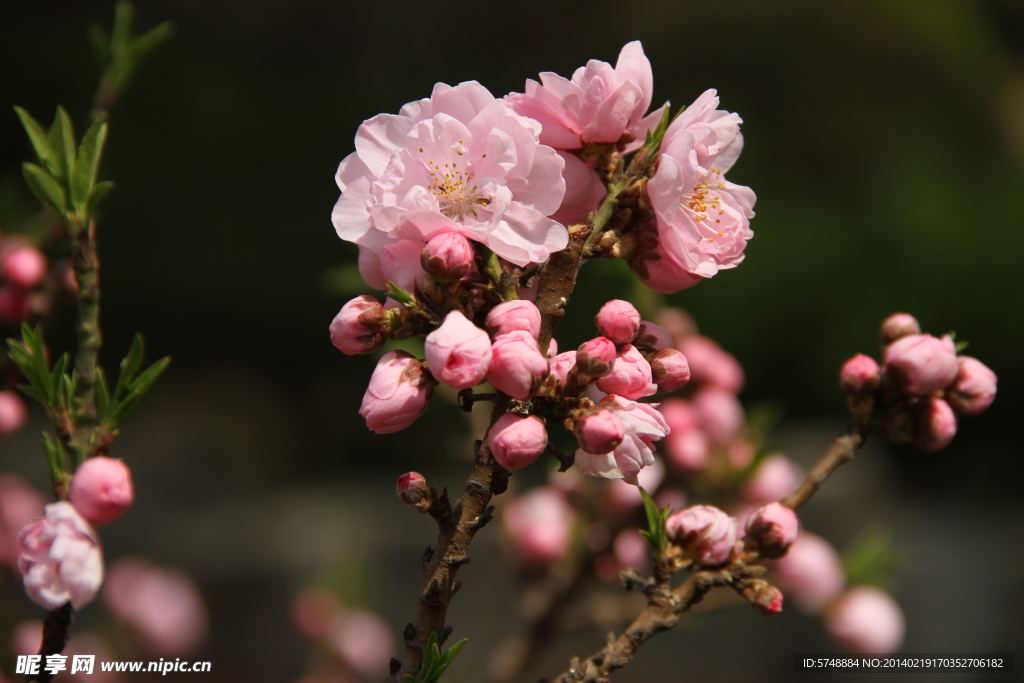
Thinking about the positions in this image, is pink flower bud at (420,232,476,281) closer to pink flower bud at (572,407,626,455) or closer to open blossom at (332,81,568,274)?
open blossom at (332,81,568,274)

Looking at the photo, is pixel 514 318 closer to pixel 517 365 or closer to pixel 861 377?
pixel 517 365

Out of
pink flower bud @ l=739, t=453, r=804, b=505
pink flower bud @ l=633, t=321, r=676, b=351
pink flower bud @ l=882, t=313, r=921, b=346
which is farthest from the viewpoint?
pink flower bud @ l=739, t=453, r=804, b=505

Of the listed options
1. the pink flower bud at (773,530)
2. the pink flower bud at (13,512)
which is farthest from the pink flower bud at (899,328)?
the pink flower bud at (13,512)

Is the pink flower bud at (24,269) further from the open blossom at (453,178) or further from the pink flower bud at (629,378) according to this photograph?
the pink flower bud at (629,378)

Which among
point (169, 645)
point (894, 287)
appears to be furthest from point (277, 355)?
point (894, 287)

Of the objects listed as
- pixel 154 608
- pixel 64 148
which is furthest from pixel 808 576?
pixel 154 608

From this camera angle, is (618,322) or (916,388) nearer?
(618,322)

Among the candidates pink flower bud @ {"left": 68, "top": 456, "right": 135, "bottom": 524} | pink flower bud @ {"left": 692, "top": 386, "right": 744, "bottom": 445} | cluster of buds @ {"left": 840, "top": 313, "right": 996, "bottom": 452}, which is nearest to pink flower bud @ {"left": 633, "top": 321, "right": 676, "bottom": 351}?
cluster of buds @ {"left": 840, "top": 313, "right": 996, "bottom": 452}

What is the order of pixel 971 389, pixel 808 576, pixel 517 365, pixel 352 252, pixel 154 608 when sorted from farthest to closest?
1. pixel 352 252
2. pixel 154 608
3. pixel 808 576
4. pixel 971 389
5. pixel 517 365

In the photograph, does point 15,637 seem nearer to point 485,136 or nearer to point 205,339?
point 485,136
